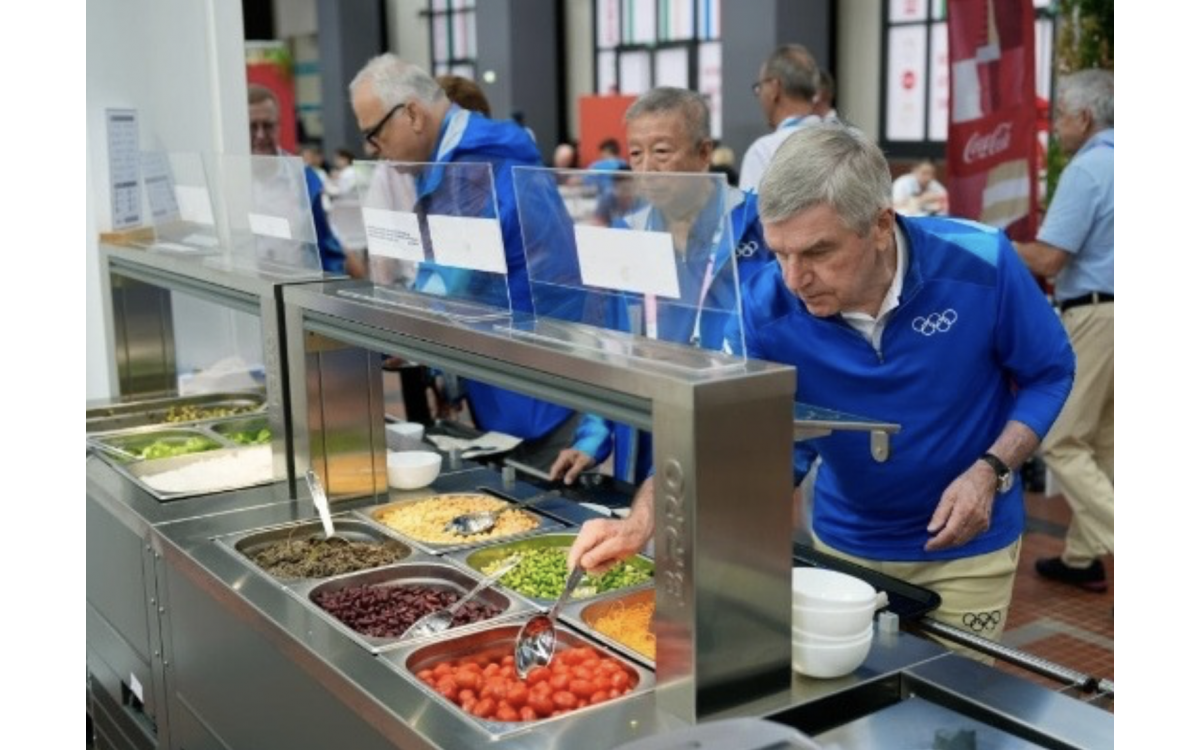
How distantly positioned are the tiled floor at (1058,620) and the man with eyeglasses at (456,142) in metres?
1.57

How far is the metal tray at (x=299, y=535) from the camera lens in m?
2.41

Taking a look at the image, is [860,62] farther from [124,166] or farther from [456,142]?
[456,142]

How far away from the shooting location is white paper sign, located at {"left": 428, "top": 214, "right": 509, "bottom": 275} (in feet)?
7.71

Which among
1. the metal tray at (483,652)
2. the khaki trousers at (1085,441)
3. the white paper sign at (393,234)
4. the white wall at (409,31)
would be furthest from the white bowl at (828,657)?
the white wall at (409,31)

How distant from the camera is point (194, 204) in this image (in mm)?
3486

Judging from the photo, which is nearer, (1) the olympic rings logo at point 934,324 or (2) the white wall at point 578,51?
(1) the olympic rings logo at point 934,324

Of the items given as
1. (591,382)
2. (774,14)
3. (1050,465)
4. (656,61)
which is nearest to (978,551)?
(591,382)

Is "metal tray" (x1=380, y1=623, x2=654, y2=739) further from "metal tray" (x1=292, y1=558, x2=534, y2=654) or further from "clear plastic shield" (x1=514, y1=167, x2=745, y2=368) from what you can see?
"clear plastic shield" (x1=514, y1=167, x2=745, y2=368)

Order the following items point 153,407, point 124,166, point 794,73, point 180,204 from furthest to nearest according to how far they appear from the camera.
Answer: point 794,73
point 124,166
point 153,407
point 180,204

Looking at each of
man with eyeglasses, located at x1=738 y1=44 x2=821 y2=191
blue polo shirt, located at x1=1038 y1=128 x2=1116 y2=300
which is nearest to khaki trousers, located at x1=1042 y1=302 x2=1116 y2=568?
blue polo shirt, located at x1=1038 y1=128 x2=1116 y2=300

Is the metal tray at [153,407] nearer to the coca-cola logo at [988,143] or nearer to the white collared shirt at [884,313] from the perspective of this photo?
the white collared shirt at [884,313]

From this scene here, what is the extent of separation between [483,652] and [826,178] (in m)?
0.92

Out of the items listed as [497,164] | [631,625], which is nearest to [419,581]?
[631,625]

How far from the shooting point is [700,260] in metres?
1.80
